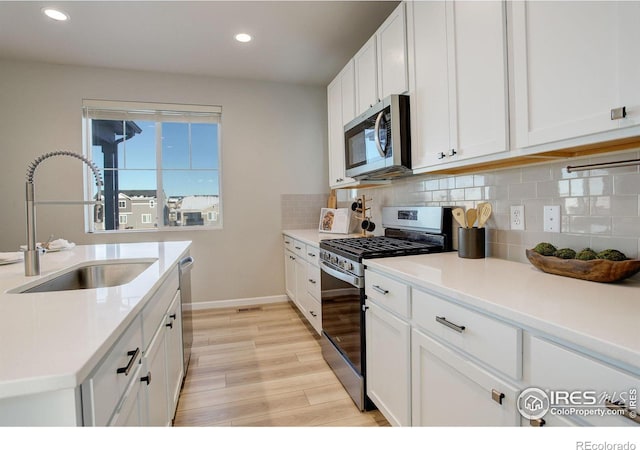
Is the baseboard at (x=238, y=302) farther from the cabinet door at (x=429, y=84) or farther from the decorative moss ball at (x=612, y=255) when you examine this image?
the decorative moss ball at (x=612, y=255)

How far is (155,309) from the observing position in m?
1.33

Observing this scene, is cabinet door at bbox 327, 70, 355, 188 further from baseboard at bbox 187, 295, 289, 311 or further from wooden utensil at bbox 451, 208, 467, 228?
baseboard at bbox 187, 295, 289, 311

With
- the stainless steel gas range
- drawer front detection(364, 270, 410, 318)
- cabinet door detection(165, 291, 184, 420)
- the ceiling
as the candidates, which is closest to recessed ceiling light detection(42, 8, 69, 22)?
the ceiling

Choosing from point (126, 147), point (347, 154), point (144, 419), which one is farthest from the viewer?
point (126, 147)

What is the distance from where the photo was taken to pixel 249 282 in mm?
3814

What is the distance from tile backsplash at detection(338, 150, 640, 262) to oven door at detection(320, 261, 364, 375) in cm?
75

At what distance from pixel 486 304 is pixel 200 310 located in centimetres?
331

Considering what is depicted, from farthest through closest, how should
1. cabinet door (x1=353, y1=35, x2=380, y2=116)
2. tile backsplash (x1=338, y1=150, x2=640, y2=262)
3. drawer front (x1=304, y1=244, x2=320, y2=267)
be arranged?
drawer front (x1=304, y1=244, x2=320, y2=267), cabinet door (x1=353, y1=35, x2=380, y2=116), tile backsplash (x1=338, y1=150, x2=640, y2=262)

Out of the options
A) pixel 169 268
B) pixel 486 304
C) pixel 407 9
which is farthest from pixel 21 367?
pixel 407 9

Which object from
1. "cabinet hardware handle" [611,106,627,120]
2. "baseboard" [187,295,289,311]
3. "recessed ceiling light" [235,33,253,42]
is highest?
"recessed ceiling light" [235,33,253,42]

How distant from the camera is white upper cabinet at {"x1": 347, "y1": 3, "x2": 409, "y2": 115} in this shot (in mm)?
1958

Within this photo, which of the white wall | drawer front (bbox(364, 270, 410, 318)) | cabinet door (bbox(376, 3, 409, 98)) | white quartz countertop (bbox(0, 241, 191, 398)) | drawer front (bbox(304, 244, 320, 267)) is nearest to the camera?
white quartz countertop (bbox(0, 241, 191, 398))

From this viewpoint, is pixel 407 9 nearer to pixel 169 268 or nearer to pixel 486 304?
pixel 486 304

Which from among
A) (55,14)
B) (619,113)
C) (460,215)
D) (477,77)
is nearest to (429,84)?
(477,77)
